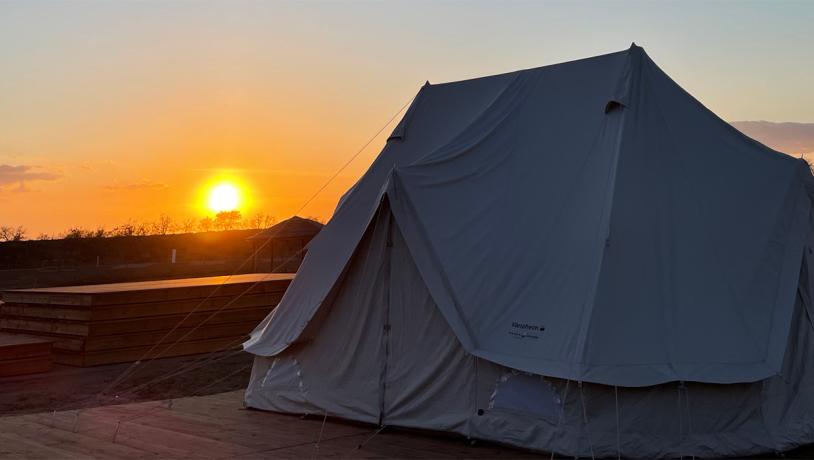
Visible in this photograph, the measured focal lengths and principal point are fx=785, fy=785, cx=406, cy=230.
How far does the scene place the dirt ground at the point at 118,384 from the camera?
30.3 ft

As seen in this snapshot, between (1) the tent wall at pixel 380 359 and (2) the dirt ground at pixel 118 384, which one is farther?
(2) the dirt ground at pixel 118 384

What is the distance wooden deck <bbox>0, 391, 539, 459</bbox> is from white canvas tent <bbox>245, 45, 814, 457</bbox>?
211 millimetres

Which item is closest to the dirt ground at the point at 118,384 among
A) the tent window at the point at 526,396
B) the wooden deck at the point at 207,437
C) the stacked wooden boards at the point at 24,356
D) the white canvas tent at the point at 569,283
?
the stacked wooden boards at the point at 24,356

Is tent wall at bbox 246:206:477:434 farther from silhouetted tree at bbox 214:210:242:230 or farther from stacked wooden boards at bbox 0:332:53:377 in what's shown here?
silhouetted tree at bbox 214:210:242:230

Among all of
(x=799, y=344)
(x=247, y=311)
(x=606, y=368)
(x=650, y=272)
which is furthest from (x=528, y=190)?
(x=247, y=311)

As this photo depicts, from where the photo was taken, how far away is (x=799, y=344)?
21.0 feet

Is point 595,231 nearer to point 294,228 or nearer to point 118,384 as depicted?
point 118,384

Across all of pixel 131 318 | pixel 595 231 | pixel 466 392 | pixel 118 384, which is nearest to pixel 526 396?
pixel 466 392

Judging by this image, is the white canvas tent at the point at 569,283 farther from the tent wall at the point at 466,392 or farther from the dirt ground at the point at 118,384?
the dirt ground at the point at 118,384

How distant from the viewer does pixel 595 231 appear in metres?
6.24

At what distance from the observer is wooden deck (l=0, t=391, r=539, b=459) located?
5930mm

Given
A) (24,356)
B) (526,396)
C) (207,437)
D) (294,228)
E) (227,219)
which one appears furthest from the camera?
(227,219)

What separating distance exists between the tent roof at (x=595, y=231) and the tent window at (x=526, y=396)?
0.50ft

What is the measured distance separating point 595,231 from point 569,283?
0.47 meters
